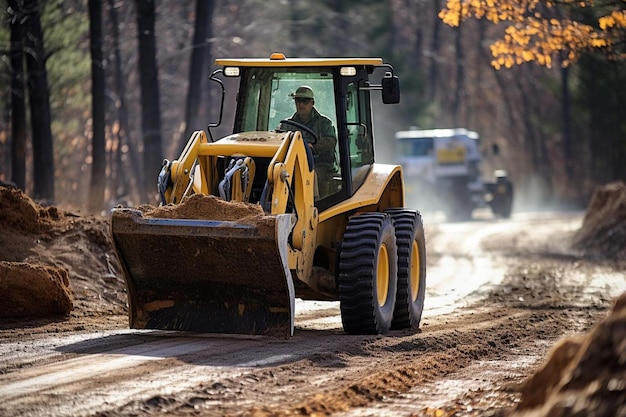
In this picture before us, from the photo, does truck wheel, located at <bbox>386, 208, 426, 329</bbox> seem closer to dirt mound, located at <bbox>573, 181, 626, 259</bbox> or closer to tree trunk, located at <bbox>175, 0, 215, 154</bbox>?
dirt mound, located at <bbox>573, 181, 626, 259</bbox>

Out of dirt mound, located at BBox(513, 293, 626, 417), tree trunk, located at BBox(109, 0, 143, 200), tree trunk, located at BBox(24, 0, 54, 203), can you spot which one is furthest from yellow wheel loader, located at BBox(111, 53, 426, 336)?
tree trunk, located at BBox(109, 0, 143, 200)

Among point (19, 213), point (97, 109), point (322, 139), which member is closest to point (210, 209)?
point (322, 139)

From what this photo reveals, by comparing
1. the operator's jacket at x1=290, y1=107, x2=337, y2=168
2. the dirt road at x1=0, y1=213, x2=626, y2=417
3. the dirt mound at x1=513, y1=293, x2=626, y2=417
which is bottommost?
the dirt road at x1=0, y1=213, x2=626, y2=417

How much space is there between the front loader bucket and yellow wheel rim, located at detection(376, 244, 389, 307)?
5.09 feet

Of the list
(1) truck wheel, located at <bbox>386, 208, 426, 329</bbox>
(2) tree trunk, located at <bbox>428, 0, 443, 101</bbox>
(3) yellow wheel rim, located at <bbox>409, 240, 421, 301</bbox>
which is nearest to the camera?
(1) truck wheel, located at <bbox>386, 208, 426, 329</bbox>

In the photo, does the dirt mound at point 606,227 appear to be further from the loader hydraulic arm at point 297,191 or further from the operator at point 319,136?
the loader hydraulic arm at point 297,191

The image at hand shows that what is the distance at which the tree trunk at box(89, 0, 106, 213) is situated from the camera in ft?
77.0

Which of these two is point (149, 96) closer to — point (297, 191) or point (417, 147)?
point (297, 191)

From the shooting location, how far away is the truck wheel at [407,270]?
1260 cm

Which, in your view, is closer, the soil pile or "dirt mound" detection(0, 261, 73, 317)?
the soil pile

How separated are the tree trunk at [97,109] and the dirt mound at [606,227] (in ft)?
32.7

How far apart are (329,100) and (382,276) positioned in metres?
1.83

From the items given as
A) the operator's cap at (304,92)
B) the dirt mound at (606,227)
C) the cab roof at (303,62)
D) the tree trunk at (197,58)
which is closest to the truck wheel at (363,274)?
the operator's cap at (304,92)

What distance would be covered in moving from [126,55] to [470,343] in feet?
102
